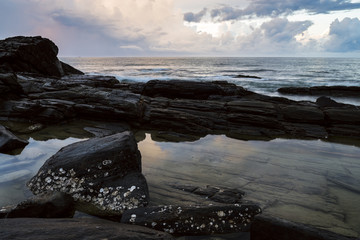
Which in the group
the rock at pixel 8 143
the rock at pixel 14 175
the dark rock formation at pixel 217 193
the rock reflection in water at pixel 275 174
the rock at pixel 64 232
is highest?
the rock at pixel 64 232

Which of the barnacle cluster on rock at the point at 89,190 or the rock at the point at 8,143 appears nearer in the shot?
the barnacle cluster on rock at the point at 89,190

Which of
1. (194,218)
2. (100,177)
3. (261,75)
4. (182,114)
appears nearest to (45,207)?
(100,177)

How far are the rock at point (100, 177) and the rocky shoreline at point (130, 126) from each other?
0.06 ft

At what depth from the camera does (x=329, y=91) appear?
90.7ft

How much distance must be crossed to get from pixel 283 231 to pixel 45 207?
3395 millimetres

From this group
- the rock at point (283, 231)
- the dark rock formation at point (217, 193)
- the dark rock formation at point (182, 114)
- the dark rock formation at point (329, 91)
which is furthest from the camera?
the dark rock formation at point (329, 91)

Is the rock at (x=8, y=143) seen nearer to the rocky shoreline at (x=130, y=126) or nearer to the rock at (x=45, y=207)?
Result: the rocky shoreline at (x=130, y=126)

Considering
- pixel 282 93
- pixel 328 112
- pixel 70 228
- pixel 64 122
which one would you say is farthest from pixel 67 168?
pixel 282 93

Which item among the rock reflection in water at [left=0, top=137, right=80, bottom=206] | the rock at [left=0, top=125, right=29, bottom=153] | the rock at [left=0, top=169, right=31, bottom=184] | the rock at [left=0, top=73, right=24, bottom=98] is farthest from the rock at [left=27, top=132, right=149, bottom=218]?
the rock at [left=0, top=73, right=24, bottom=98]

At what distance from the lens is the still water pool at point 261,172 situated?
4.95m

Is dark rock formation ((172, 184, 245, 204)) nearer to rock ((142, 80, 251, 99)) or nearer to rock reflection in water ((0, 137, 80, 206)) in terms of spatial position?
rock reflection in water ((0, 137, 80, 206))

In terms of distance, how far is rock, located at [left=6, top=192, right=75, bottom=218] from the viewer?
386 centimetres

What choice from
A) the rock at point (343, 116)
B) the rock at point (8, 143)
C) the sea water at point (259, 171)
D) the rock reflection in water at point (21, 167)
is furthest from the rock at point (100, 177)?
the rock at point (343, 116)

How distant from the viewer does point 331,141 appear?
33.7 feet
